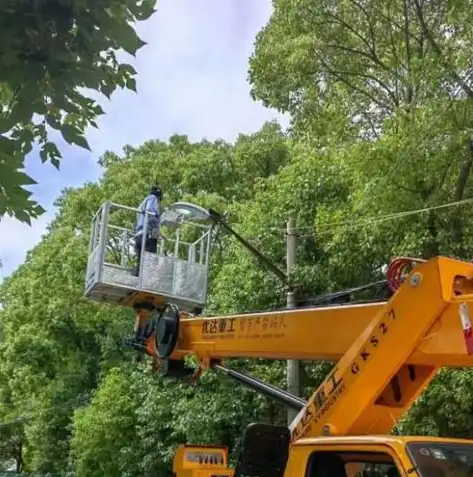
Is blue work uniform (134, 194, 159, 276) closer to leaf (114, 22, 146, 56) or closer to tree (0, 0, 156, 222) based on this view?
tree (0, 0, 156, 222)

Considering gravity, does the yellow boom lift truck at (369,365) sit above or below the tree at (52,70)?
below

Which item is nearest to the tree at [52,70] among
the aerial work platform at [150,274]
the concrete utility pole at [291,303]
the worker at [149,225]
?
the aerial work platform at [150,274]

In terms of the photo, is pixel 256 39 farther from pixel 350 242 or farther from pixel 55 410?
pixel 55 410

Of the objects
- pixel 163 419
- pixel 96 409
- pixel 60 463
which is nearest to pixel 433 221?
pixel 163 419

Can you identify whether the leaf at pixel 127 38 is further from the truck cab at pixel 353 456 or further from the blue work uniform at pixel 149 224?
the blue work uniform at pixel 149 224

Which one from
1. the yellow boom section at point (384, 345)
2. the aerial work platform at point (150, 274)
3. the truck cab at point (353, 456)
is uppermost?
the aerial work platform at point (150, 274)

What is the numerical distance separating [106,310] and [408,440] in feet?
69.7

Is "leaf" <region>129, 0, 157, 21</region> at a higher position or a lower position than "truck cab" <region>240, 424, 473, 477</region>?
higher

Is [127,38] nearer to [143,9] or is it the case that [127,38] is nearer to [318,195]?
[143,9]

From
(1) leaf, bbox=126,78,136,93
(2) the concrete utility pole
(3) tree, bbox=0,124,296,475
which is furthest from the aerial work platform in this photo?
(3) tree, bbox=0,124,296,475

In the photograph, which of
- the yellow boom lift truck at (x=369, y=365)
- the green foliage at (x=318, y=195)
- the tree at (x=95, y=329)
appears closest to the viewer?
the yellow boom lift truck at (x=369, y=365)

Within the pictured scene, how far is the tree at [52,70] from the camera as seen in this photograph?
9.38 feet

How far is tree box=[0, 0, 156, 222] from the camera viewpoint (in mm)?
2859

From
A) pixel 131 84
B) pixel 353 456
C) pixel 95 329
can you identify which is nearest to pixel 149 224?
pixel 353 456
